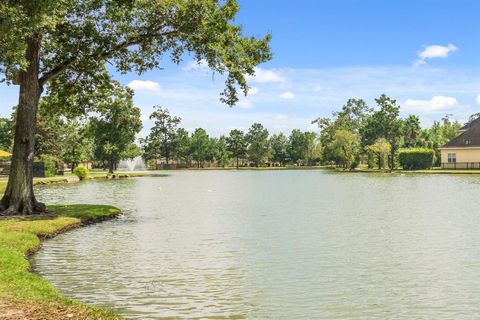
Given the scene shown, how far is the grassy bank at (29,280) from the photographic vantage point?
8844 mm

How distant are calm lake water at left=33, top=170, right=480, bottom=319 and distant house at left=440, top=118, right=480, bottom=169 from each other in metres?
67.6

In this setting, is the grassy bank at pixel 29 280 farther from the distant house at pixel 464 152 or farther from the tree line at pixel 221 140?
the distant house at pixel 464 152

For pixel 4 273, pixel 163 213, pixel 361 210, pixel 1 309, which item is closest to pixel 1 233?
pixel 4 273

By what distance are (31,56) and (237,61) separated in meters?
9.25

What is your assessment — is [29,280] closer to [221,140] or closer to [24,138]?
[24,138]

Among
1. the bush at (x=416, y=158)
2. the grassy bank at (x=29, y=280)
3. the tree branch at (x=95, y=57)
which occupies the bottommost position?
the grassy bank at (x=29, y=280)

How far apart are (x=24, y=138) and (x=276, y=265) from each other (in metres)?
14.5

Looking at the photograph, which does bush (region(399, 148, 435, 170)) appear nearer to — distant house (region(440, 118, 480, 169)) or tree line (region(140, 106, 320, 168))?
distant house (region(440, 118, 480, 169))

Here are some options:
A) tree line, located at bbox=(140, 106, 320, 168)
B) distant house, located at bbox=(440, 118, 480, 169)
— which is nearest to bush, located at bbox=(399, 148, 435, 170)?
distant house, located at bbox=(440, 118, 480, 169)

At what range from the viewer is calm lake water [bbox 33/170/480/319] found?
33.6ft

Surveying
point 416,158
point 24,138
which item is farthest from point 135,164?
point 24,138

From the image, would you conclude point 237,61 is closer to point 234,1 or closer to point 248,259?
point 234,1

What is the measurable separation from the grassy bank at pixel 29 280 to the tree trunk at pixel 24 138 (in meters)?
1.63

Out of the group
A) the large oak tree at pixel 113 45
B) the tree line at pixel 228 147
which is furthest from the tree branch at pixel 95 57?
the tree line at pixel 228 147
